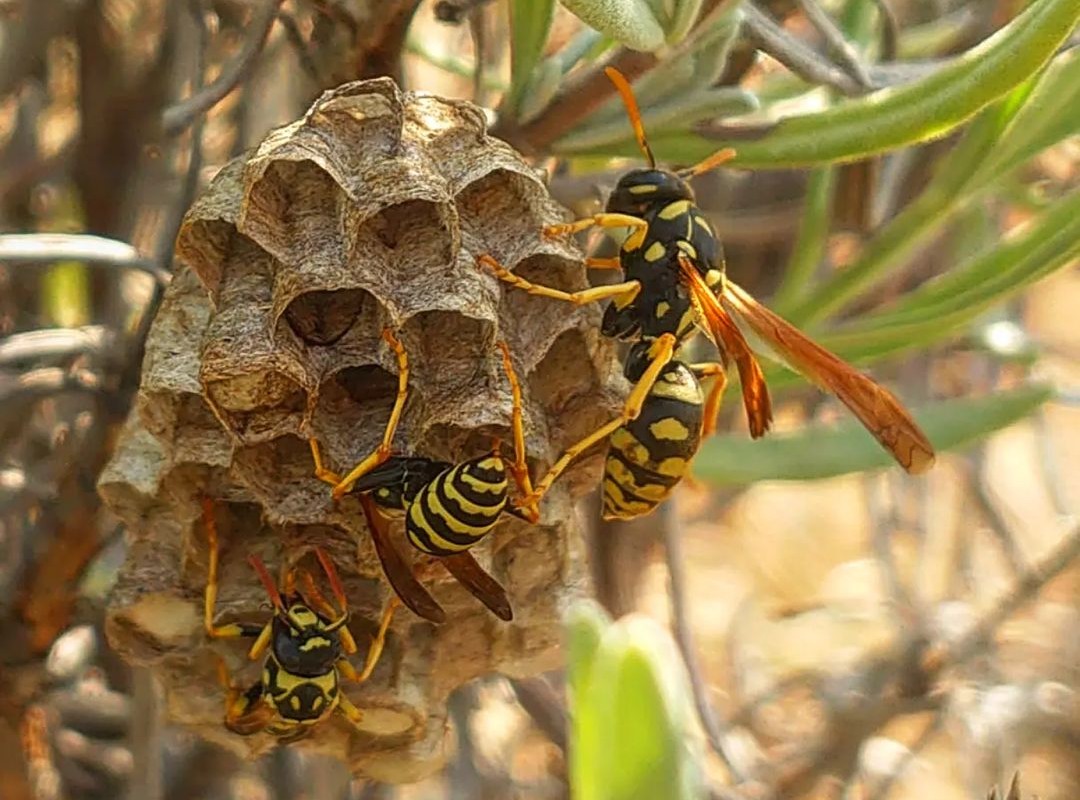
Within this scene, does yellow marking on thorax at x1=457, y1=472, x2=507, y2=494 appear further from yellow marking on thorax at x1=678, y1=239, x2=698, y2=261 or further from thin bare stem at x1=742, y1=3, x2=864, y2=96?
thin bare stem at x1=742, y1=3, x2=864, y2=96

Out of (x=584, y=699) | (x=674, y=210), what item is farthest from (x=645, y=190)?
(x=584, y=699)

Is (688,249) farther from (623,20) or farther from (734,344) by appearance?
(623,20)

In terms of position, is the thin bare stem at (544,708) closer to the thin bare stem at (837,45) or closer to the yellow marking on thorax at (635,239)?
the yellow marking on thorax at (635,239)

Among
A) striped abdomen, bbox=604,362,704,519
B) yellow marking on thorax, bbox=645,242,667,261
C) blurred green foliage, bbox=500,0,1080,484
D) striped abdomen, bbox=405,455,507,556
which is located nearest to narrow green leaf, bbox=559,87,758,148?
blurred green foliage, bbox=500,0,1080,484

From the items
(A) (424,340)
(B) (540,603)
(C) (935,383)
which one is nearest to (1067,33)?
(A) (424,340)

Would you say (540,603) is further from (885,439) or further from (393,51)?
(393,51)
